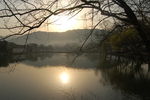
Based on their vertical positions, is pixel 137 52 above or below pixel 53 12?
below

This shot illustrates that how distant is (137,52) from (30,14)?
1907 mm

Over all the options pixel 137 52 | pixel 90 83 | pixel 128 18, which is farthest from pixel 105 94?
pixel 128 18

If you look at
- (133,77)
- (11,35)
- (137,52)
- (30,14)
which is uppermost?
(30,14)

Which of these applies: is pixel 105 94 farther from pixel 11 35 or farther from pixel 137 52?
pixel 11 35

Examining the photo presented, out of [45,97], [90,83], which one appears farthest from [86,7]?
[90,83]

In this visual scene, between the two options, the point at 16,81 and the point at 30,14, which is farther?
the point at 16,81

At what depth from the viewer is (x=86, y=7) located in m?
3.44

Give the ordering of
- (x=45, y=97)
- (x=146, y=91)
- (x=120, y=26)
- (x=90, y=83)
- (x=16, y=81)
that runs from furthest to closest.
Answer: (x=16, y=81), (x=90, y=83), (x=146, y=91), (x=45, y=97), (x=120, y=26)

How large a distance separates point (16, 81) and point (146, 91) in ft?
31.3

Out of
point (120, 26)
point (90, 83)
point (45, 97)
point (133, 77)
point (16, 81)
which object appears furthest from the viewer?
point (133, 77)

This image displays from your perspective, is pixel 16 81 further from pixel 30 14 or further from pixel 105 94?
pixel 30 14

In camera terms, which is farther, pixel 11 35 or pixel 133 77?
pixel 133 77

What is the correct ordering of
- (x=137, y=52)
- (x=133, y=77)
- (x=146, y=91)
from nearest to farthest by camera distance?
(x=137, y=52) < (x=146, y=91) < (x=133, y=77)

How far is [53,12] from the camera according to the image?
333 centimetres
